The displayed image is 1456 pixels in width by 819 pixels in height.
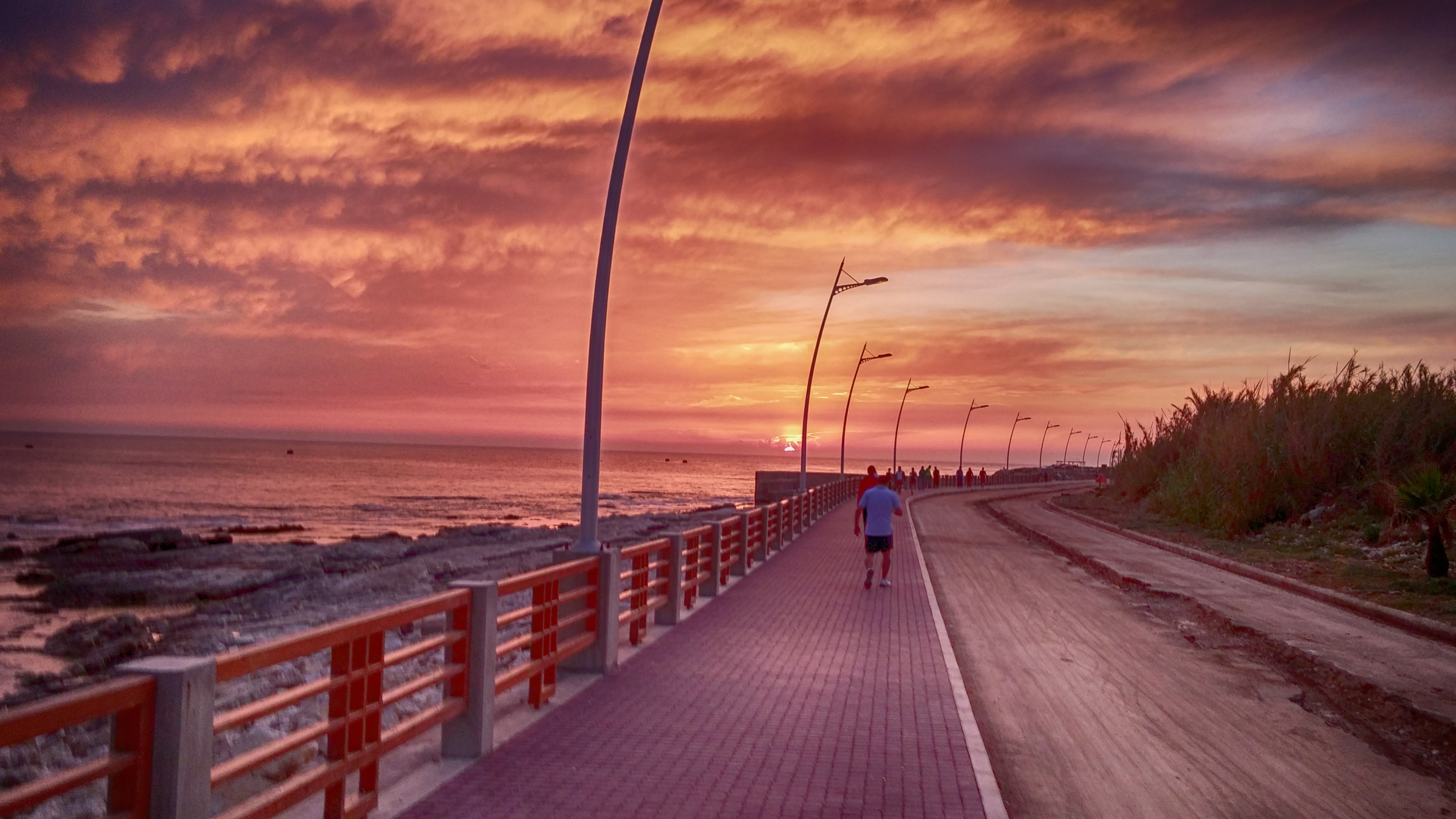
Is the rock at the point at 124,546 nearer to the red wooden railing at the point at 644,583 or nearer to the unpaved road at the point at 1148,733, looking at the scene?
the red wooden railing at the point at 644,583

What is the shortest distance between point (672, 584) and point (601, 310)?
12.5 ft

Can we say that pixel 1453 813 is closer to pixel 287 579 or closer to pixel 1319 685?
pixel 1319 685

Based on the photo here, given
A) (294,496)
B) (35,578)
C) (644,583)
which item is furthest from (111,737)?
(294,496)

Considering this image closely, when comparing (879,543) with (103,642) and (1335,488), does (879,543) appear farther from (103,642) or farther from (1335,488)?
(1335,488)

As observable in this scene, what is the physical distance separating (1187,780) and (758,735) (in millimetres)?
2862

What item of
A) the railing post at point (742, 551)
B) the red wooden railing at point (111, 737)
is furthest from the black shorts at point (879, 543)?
the red wooden railing at point (111, 737)

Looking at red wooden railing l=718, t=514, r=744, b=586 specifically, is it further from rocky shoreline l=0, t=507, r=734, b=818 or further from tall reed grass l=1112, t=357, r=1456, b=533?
tall reed grass l=1112, t=357, r=1456, b=533

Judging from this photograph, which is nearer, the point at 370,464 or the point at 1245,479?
the point at 1245,479

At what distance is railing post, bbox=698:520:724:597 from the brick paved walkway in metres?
2.83

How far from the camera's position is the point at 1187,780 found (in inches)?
269

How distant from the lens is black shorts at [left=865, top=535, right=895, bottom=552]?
17109 millimetres

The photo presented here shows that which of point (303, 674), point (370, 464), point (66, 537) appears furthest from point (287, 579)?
point (370, 464)

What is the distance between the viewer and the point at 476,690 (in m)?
6.62

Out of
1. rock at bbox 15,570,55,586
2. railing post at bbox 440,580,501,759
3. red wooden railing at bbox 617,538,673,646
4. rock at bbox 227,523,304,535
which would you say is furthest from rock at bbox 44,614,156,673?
rock at bbox 227,523,304,535
